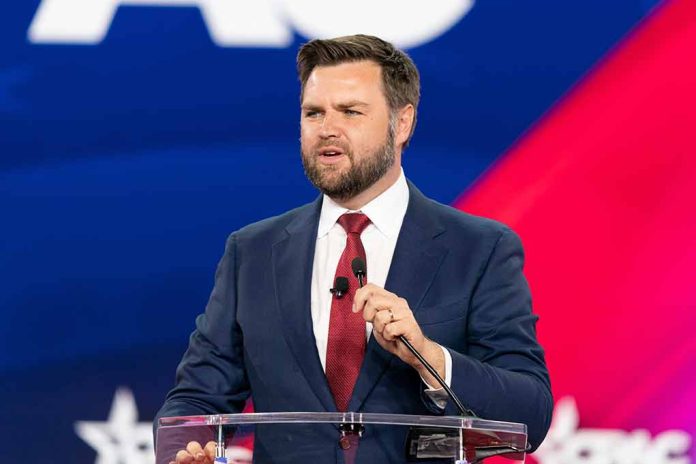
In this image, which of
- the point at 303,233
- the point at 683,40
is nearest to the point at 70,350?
the point at 303,233

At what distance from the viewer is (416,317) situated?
2703mm

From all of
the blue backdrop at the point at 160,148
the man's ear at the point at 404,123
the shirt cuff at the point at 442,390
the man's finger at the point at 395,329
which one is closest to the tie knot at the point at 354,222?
the man's ear at the point at 404,123

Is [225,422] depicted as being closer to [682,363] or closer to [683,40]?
[682,363]

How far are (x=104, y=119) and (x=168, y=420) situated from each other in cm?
189

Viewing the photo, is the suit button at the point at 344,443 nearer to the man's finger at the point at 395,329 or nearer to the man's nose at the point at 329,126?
the man's finger at the point at 395,329

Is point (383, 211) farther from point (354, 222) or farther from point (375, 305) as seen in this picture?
point (375, 305)

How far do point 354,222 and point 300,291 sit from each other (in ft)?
0.75

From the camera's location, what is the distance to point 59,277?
3791 mm

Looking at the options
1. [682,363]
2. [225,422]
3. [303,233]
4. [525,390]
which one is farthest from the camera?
[682,363]

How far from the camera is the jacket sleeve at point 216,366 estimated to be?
2.79m

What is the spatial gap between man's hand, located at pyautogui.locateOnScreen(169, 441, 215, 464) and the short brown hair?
3.92 ft

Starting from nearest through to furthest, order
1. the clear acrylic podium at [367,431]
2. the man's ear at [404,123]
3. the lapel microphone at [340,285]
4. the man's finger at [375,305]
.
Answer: the clear acrylic podium at [367,431], the man's finger at [375,305], the lapel microphone at [340,285], the man's ear at [404,123]

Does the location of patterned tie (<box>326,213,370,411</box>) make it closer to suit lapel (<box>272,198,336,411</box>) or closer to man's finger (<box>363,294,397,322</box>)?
suit lapel (<box>272,198,336,411</box>)

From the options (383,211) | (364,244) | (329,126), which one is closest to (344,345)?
(364,244)
